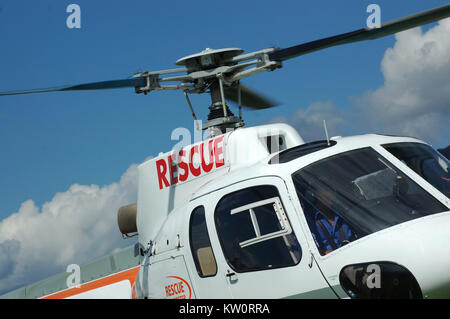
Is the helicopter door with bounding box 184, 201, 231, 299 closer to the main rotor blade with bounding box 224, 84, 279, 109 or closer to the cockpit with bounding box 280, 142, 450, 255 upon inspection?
the cockpit with bounding box 280, 142, 450, 255

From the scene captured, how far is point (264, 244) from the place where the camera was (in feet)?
17.9

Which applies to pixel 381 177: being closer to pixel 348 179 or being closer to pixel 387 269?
pixel 348 179

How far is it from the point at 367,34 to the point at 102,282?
6.06 metres

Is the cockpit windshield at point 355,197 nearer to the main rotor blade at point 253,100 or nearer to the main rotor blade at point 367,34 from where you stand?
the main rotor blade at point 367,34

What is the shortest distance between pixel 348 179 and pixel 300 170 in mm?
492

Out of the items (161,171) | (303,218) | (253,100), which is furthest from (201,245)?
(253,100)

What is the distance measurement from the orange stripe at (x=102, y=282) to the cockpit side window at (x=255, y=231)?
3.50 meters

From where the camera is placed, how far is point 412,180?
5.21m

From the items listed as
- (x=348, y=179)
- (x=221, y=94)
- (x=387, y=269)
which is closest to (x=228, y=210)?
(x=348, y=179)

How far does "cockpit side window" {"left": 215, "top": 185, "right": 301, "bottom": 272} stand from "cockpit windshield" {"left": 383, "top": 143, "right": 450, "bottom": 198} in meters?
1.40

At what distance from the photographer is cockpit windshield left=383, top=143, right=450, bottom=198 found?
17.7ft

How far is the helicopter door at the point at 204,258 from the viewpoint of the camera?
5820mm
